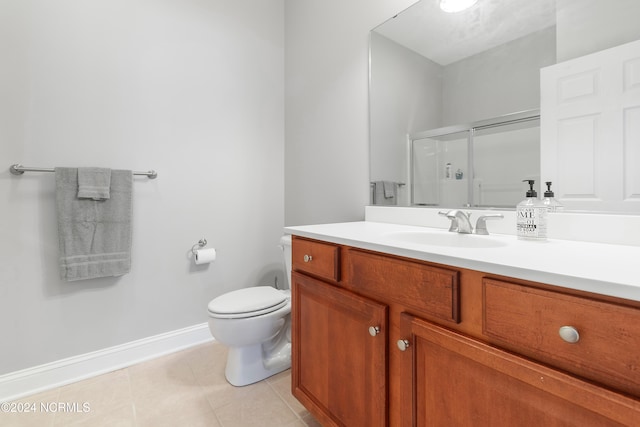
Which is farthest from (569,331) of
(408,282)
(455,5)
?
(455,5)

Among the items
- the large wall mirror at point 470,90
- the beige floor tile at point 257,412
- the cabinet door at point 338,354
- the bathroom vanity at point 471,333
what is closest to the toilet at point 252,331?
the beige floor tile at point 257,412

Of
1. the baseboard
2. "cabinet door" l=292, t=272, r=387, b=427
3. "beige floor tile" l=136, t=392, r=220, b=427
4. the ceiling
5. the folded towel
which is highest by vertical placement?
the ceiling

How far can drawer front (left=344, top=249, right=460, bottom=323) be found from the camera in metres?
0.67

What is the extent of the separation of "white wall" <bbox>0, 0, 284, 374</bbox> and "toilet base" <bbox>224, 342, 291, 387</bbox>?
57 cm

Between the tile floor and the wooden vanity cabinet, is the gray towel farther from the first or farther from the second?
the wooden vanity cabinet

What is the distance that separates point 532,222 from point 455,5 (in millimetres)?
1038

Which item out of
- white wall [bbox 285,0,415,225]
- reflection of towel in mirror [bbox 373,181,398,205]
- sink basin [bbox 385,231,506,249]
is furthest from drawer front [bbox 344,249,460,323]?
white wall [bbox 285,0,415,225]

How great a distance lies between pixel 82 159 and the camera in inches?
61.1

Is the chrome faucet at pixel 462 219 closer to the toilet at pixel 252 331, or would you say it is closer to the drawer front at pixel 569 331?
the drawer front at pixel 569 331

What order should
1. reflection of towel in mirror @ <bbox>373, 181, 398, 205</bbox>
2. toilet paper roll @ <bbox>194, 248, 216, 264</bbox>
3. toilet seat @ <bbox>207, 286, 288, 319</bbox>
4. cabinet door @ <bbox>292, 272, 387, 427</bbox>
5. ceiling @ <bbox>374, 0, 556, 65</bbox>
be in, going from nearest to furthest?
1. cabinet door @ <bbox>292, 272, 387, 427</bbox>
2. ceiling @ <bbox>374, 0, 556, 65</bbox>
3. toilet seat @ <bbox>207, 286, 288, 319</bbox>
4. reflection of towel in mirror @ <bbox>373, 181, 398, 205</bbox>
5. toilet paper roll @ <bbox>194, 248, 216, 264</bbox>

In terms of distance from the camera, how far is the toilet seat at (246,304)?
141 centimetres

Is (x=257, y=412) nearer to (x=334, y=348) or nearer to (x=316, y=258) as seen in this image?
(x=334, y=348)

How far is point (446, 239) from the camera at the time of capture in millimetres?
1070

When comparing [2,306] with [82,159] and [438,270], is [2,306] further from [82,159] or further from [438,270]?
[438,270]
